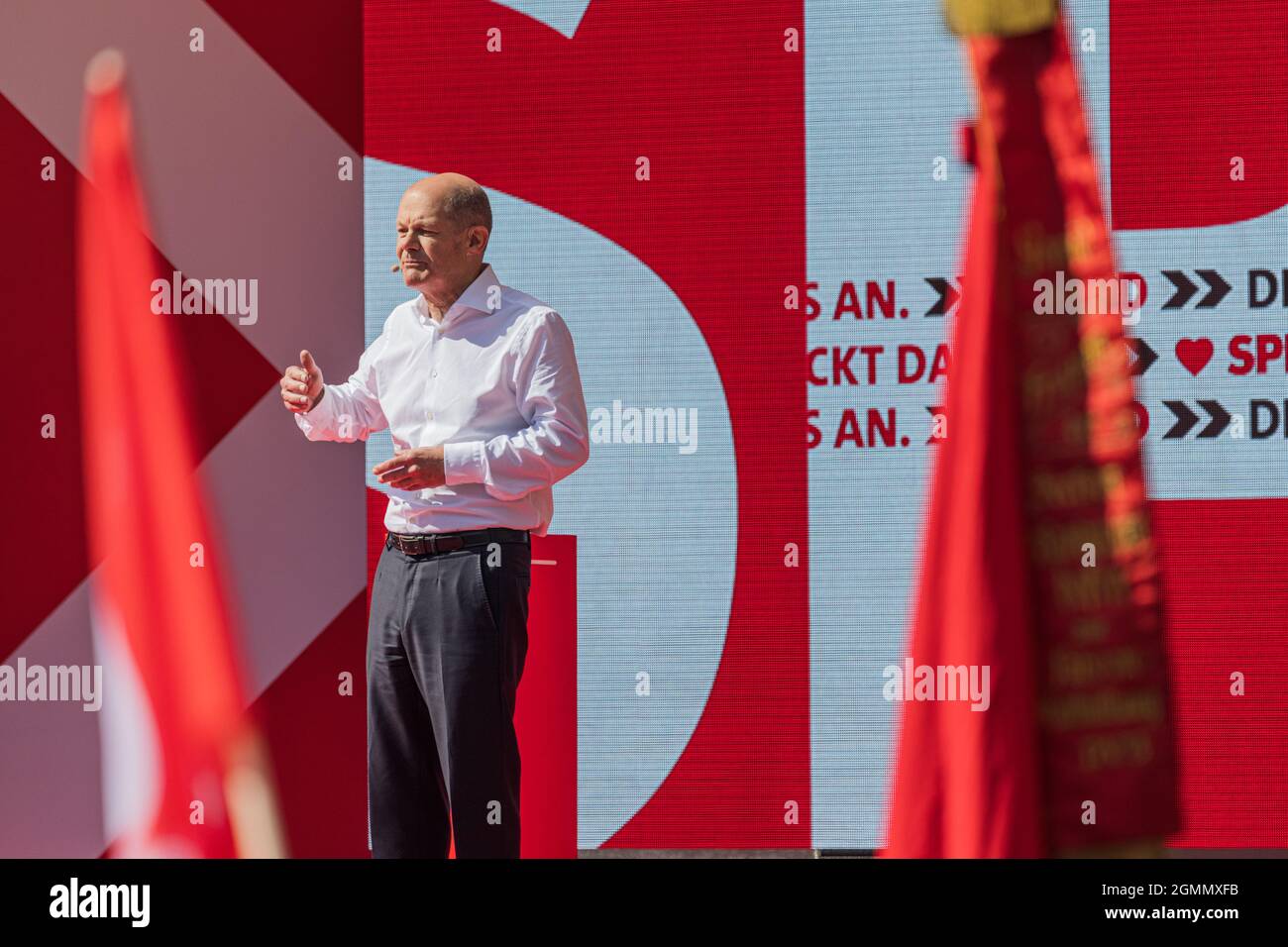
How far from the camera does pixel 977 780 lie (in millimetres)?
3266

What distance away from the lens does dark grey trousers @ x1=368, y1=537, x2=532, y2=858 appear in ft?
9.20

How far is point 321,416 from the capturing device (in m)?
3.11

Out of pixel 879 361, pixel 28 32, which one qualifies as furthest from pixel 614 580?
pixel 28 32

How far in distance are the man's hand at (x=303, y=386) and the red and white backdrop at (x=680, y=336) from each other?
14.1 inches

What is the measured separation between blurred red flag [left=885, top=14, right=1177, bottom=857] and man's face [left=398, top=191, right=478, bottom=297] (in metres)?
1.29

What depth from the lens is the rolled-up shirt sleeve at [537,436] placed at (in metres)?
2.84

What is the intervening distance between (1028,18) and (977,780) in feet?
6.22
